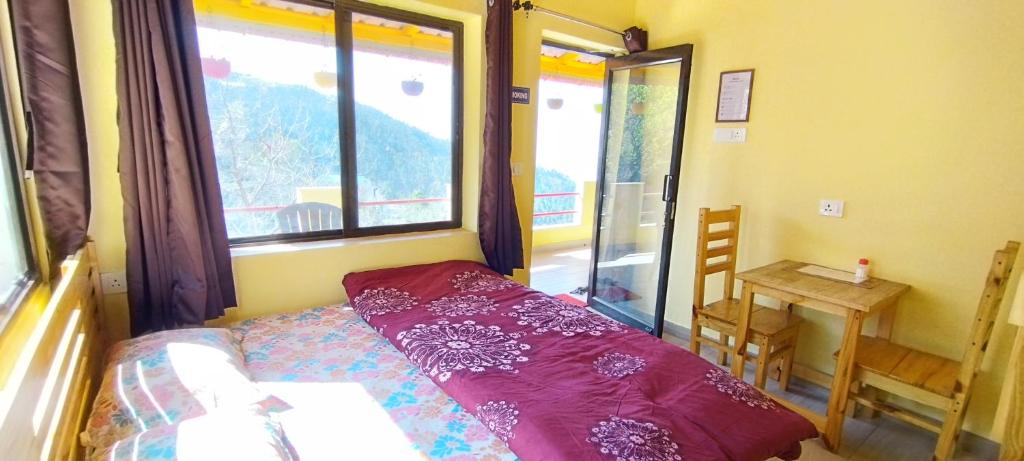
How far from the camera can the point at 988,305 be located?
1806 millimetres

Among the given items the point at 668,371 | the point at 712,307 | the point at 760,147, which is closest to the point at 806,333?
the point at 712,307

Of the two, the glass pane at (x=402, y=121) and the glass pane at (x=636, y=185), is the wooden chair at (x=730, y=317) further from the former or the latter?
the glass pane at (x=402, y=121)

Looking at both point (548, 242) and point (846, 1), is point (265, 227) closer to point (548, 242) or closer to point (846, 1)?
point (846, 1)

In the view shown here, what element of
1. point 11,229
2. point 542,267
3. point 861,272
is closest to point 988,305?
point 861,272

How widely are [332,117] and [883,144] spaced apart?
2.95 meters

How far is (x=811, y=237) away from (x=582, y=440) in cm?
217

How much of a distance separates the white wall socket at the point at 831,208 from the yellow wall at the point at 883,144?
0.03 m

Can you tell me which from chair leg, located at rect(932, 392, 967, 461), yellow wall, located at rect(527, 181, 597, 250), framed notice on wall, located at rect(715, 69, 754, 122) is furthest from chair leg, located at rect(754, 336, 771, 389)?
yellow wall, located at rect(527, 181, 597, 250)

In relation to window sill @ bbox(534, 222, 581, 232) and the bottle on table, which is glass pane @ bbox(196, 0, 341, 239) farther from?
window sill @ bbox(534, 222, 581, 232)

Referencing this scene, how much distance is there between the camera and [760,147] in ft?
9.52

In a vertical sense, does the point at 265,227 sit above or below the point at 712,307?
above

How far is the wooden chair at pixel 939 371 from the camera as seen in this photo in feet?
5.95

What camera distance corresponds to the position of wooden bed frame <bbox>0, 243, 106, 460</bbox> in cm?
90

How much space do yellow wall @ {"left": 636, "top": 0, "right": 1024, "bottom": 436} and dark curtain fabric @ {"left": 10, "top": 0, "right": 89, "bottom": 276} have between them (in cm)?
327
